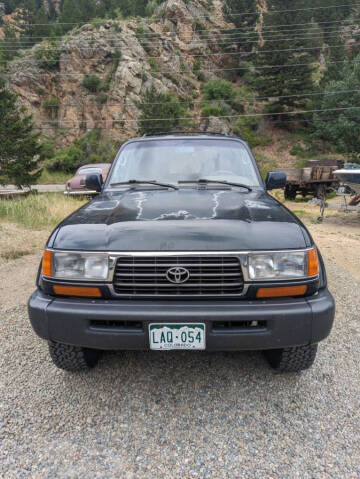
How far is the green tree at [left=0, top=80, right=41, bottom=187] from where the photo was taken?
25.1 meters

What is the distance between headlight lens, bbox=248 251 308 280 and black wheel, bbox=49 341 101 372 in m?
1.31

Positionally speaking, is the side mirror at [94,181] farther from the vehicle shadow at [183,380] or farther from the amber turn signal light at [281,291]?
the amber turn signal light at [281,291]

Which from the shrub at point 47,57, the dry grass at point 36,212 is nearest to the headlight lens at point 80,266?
the dry grass at point 36,212

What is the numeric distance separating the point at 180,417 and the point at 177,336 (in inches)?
22.2

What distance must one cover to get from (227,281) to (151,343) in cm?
56

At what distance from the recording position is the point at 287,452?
184cm

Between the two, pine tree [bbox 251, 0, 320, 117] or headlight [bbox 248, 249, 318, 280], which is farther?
pine tree [bbox 251, 0, 320, 117]

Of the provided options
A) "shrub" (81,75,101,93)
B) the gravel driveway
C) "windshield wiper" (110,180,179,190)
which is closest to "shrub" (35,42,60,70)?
"shrub" (81,75,101,93)

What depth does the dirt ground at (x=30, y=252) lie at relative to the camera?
14.7 feet

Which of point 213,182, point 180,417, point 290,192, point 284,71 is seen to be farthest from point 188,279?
point 284,71

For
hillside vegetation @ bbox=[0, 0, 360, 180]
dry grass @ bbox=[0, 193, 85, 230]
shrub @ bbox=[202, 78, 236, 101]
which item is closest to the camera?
dry grass @ bbox=[0, 193, 85, 230]

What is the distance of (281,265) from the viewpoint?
2.02 m

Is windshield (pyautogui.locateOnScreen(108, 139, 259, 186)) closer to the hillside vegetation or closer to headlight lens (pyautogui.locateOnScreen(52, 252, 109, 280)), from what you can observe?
headlight lens (pyautogui.locateOnScreen(52, 252, 109, 280))

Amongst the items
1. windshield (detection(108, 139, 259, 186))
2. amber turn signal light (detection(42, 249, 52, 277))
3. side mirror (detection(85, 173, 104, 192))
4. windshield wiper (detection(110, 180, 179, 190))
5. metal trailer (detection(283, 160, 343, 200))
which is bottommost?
metal trailer (detection(283, 160, 343, 200))
